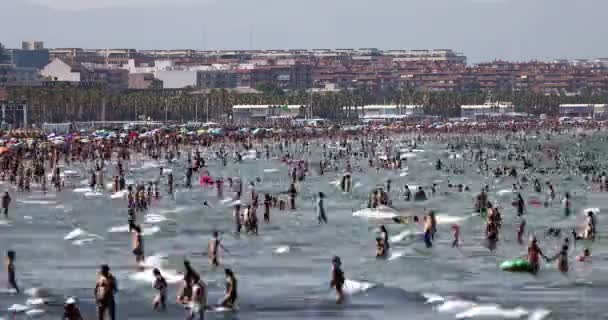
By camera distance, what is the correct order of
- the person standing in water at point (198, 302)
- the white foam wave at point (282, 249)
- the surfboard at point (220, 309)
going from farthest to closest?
the white foam wave at point (282, 249)
the surfboard at point (220, 309)
the person standing in water at point (198, 302)

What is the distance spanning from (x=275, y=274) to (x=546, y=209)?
81.4 feet

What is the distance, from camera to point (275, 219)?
51688 mm

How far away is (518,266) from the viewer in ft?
118

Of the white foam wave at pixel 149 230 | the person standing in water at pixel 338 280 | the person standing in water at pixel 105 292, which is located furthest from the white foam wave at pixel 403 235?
the person standing in water at pixel 105 292

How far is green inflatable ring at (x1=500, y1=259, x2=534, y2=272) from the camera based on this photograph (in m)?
35.8

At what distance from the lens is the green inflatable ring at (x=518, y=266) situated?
3584 cm

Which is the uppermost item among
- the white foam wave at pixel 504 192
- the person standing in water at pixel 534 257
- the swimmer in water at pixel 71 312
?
the swimmer in water at pixel 71 312

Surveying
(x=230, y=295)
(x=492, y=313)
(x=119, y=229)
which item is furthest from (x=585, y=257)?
(x=119, y=229)

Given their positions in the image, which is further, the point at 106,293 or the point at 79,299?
the point at 79,299

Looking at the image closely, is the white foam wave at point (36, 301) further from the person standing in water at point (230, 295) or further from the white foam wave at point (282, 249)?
the white foam wave at point (282, 249)

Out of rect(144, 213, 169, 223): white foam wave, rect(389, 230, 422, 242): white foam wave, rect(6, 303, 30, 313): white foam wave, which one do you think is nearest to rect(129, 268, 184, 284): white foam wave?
rect(6, 303, 30, 313): white foam wave

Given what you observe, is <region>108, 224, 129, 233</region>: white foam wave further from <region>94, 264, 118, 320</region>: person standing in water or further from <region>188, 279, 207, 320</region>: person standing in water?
<region>94, 264, 118, 320</region>: person standing in water

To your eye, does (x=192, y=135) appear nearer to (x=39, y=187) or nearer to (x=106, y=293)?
(x=39, y=187)

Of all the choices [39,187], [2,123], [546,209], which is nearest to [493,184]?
[546,209]
